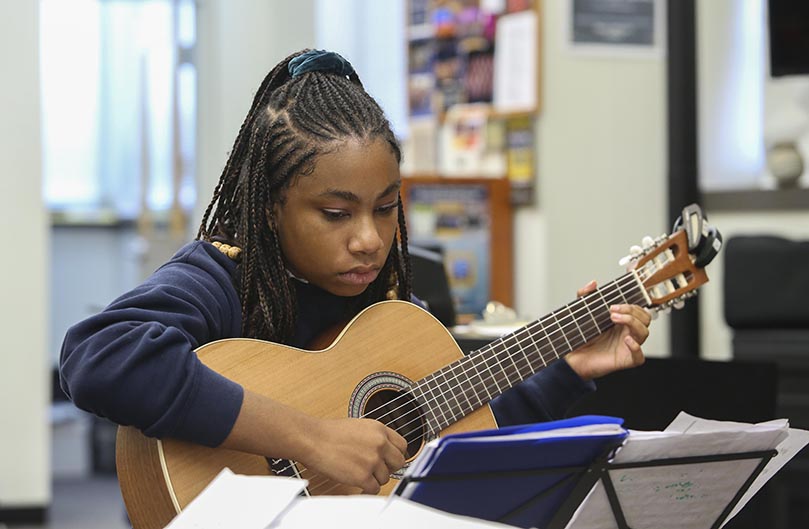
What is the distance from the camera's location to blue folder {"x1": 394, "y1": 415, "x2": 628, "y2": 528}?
98 cm

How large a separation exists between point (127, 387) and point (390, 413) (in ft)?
1.19

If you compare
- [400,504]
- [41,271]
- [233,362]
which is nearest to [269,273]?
[233,362]

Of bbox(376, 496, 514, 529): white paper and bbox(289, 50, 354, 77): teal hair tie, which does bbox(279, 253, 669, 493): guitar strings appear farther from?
bbox(376, 496, 514, 529): white paper

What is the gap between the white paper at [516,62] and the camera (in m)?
3.97

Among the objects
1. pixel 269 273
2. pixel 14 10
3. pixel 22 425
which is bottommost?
pixel 22 425

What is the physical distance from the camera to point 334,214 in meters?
1.43

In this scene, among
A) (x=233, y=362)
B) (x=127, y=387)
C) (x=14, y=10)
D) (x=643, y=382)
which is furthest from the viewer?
(x=14, y=10)

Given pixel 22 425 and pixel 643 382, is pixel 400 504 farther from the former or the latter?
pixel 22 425

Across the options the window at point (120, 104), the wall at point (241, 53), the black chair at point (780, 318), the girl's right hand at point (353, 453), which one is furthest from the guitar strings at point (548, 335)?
the window at point (120, 104)

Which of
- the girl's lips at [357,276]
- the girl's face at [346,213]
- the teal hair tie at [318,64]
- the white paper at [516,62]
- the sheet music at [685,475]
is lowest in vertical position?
the sheet music at [685,475]

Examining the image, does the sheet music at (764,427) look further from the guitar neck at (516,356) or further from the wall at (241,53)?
the wall at (241,53)

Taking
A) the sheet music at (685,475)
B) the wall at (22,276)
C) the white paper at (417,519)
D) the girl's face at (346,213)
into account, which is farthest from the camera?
the wall at (22,276)

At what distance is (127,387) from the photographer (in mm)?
1268

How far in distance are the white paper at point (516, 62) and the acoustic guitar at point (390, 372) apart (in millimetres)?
2435
